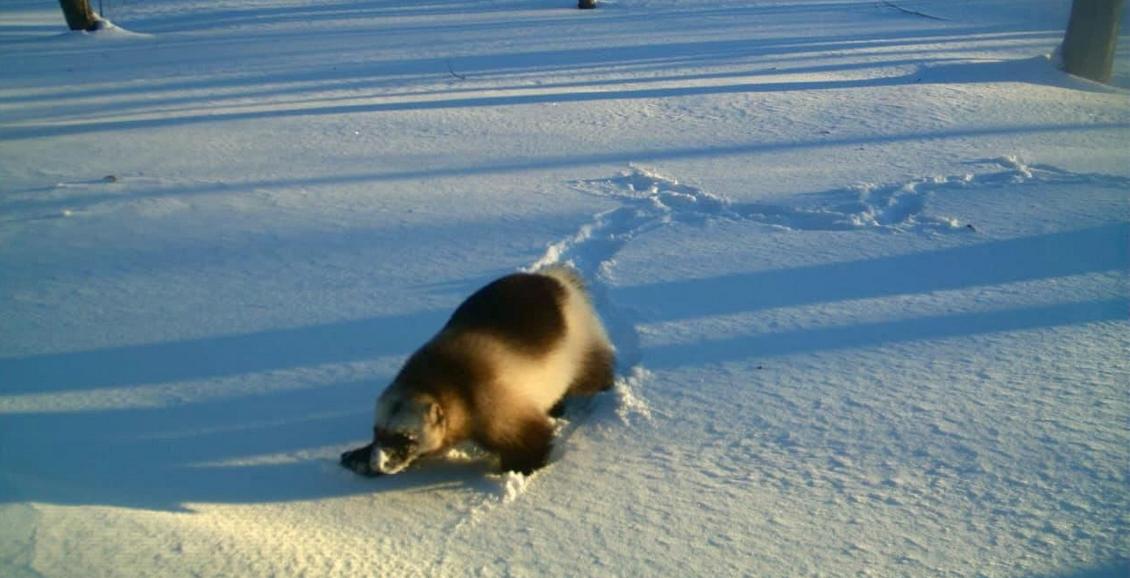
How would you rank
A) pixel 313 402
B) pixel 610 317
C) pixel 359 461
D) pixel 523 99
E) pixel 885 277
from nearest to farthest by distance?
pixel 359 461 < pixel 313 402 < pixel 610 317 < pixel 885 277 < pixel 523 99

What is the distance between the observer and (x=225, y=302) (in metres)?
4.66

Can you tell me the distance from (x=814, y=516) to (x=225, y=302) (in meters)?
3.27

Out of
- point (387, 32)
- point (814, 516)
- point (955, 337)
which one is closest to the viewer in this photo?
point (814, 516)

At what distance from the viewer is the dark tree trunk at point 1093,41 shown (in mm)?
9844

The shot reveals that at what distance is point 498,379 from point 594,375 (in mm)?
550

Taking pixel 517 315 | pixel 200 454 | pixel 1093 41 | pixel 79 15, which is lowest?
pixel 200 454

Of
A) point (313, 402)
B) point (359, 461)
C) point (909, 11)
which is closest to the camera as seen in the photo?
point (359, 461)

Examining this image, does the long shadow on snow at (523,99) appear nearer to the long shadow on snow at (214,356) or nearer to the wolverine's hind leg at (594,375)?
the long shadow on snow at (214,356)

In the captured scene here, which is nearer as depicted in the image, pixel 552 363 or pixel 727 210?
pixel 552 363

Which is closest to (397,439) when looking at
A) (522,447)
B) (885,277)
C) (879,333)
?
(522,447)

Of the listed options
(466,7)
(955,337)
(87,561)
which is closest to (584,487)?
(87,561)

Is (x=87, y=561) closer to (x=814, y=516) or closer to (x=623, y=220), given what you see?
(x=814, y=516)

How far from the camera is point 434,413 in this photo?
3123mm

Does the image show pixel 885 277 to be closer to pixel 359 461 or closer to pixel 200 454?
pixel 359 461
